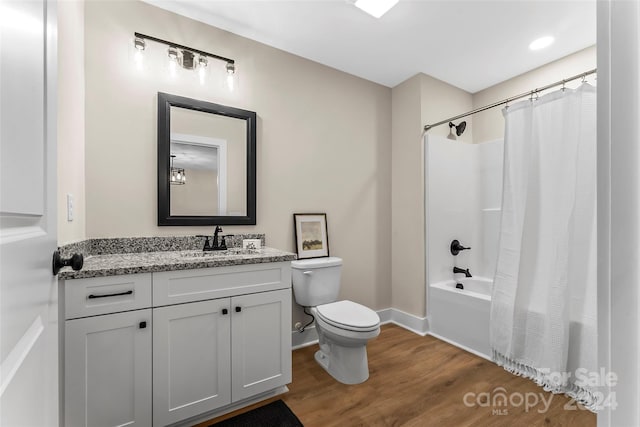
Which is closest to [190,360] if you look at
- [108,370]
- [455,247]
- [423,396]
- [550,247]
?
[108,370]

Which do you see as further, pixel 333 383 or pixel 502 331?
pixel 502 331

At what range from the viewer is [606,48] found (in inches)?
14.8

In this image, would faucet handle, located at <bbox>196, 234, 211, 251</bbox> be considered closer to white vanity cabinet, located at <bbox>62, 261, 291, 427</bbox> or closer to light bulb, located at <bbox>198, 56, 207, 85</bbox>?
white vanity cabinet, located at <bbox>62, 261, 291, 427</bbox>

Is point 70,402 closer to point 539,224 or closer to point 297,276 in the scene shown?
point 297,276

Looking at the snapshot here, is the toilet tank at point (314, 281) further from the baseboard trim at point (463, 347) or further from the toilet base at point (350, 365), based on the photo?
the baseboard trim at point (463, 347)

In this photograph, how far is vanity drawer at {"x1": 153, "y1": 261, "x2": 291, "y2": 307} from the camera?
1.41 meters

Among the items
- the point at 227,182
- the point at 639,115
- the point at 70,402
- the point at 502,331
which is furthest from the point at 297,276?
the point at 639,115

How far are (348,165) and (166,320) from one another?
1.96 m

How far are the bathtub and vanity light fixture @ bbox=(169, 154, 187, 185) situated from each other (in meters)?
2.35

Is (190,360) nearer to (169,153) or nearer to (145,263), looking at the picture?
(145,263)

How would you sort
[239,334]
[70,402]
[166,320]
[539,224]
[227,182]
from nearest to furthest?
[70,402]
[166,320]
[239,334]
[539,224]
[227,182]

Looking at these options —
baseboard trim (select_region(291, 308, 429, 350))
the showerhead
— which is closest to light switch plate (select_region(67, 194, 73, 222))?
baseboard trim (select_region(291, 308, 429, 350))

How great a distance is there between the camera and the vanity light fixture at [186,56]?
70.8 inches

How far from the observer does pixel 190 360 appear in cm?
146
